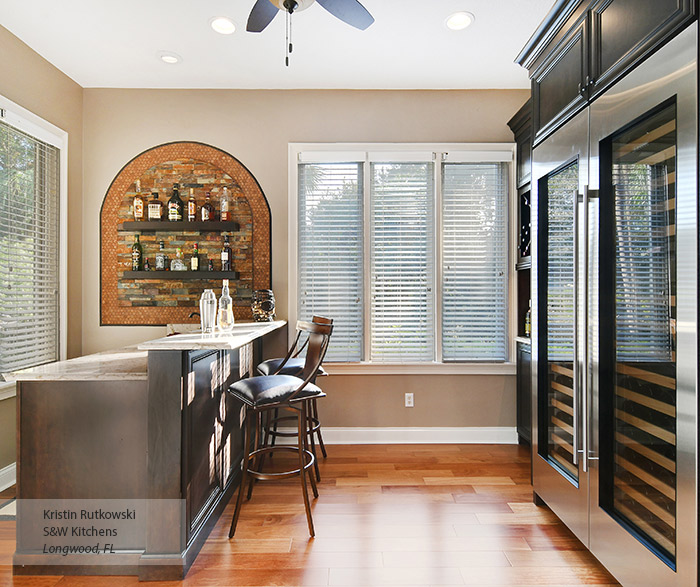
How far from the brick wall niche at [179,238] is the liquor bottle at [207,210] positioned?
0.05 meters

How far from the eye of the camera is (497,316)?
145 inches

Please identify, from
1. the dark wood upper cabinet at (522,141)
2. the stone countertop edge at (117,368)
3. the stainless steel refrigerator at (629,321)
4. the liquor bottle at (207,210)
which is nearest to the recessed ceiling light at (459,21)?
the dark wood upper cabinet at (522,141)

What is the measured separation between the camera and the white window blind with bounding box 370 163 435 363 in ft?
12.1

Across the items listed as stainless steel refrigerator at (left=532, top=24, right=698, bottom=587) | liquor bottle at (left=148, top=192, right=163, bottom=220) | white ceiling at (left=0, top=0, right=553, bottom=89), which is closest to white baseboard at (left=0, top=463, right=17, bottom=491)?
liquor bottle at (left=148, top=192, right=163, bottom=220)

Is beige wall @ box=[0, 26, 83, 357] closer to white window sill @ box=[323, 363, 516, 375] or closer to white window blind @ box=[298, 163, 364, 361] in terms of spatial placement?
white window blind @ box=[298, 163, 364, 361]

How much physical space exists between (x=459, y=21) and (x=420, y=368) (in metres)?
2.41

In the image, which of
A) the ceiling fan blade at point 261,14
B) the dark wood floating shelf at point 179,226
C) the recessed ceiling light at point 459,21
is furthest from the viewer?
the dark wood floating shelf at point 179,226

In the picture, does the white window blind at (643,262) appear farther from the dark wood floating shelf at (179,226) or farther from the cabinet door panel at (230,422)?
the dark wood floating shelf at (179,226)

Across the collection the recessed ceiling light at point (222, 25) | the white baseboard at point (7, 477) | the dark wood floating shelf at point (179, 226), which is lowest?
the white baseboard at point (7, 477)

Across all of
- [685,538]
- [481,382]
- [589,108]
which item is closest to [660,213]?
[589,108]

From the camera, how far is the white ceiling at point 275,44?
266cm

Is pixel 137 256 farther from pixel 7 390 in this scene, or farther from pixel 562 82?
pixel 562 82

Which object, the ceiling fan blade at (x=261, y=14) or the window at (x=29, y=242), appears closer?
the ceiling fan blade at (x=261, y=14)

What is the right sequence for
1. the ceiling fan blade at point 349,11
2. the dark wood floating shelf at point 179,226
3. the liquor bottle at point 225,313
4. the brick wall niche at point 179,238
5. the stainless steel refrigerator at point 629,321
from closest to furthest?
1. the stainless steel refrigerator at point 629,321
2. the ceiling fan blade at point 349,11
3. the liquor bottle at point 225,313
4. the dark wood floating shelf at point 179,226
5. the brick wall niche at point 179,238
